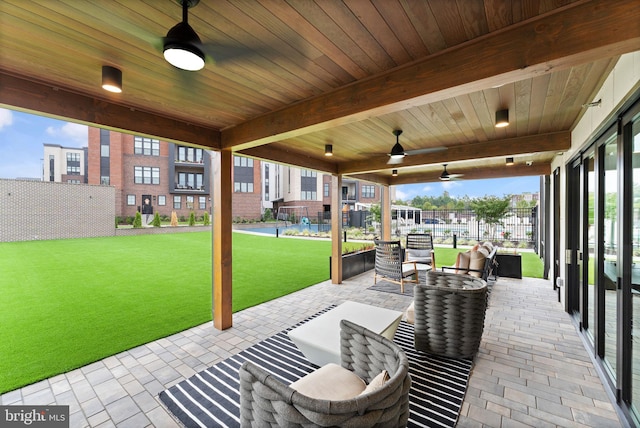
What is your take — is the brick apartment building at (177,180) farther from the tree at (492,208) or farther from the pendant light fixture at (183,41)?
the pendant light fixture at (183,41)

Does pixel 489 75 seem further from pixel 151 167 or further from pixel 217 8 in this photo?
pixel 151 167

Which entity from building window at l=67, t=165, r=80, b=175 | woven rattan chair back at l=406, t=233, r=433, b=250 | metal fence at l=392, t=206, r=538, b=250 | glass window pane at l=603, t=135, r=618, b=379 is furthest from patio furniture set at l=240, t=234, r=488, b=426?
building window at l=67, t=165, r=80, b=175

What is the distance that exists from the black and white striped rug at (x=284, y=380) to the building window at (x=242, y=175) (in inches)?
908

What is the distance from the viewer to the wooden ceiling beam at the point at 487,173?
6.65m

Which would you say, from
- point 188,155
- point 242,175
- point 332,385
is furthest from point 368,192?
point 332,385

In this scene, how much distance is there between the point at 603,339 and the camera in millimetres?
2730

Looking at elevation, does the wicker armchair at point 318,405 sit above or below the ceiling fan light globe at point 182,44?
below

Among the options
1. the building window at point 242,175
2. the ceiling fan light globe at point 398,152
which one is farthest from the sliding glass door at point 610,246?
the building window at point 242,175

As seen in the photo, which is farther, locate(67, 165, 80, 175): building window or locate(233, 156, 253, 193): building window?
locate(67, 165, 80, 175): building window

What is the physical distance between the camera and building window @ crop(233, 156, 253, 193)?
2483cm

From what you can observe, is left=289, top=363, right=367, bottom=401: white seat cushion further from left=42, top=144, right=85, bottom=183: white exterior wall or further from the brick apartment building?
left=42, top=144, right=85, bottom=183: white exterior wall

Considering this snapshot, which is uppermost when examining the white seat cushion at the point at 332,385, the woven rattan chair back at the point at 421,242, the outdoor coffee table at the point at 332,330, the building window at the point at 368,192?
the building window at the point at 368,192

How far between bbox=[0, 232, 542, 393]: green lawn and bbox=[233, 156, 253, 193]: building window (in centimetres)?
1583

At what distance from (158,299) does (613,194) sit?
6231mm
